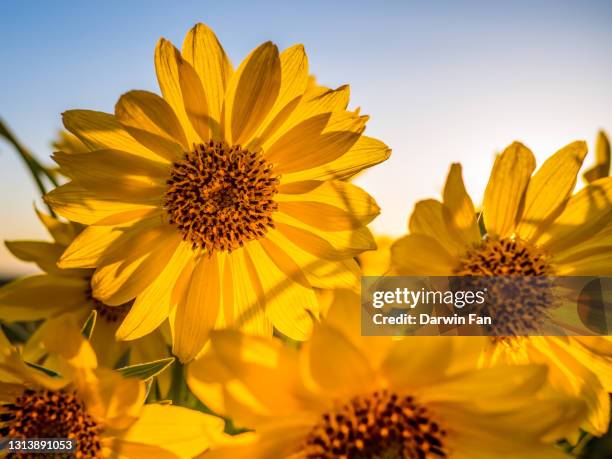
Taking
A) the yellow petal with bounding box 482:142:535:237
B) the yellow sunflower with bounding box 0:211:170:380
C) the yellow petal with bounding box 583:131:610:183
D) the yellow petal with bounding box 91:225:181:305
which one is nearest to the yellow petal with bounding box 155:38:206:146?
the yellow petal with bounding box 91:225:181:305

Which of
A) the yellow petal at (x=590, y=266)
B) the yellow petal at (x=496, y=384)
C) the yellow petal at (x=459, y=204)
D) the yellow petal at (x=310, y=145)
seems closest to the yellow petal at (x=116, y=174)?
the yellow petal at (x=310, y=145)

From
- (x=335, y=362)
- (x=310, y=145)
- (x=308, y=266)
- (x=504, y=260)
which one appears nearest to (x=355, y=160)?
(x=310, y=145)

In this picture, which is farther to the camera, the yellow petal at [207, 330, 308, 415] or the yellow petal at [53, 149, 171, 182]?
the yellow petal at [53, 149, 171, 182]

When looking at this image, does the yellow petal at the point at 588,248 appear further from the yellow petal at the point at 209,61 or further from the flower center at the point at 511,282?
the yellow petal at the point at 209,61

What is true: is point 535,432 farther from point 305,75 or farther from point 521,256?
point 305,75

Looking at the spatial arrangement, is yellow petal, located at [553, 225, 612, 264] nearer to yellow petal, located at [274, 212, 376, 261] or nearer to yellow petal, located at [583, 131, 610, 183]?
yellow petal, located at [583, 131, 610, 183]

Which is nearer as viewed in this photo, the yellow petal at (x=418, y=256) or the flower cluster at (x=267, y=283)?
the flower cluster at (x=267, y=283)
